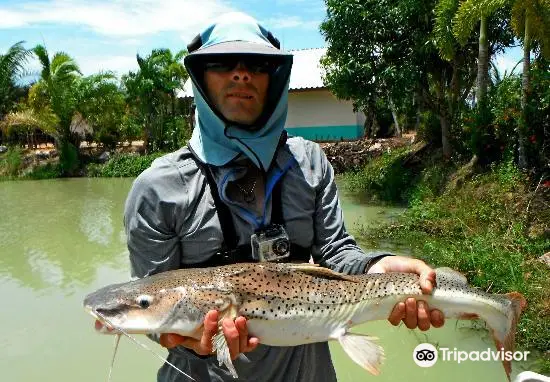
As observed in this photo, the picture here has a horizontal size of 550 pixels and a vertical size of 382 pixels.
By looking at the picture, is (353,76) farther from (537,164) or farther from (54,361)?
(54,361)

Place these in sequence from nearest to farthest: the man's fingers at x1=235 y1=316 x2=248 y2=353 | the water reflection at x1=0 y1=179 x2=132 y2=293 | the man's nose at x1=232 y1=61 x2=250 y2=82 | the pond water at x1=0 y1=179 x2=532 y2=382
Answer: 1. the man's fingers at x1=235 y1=316 x2=248 y2=353
2. the man's nose at x1=232 y1=61 x2=250 y2=82
3. the pond water at x1=0 y1=179 x2=532 y2=382
4. the water reflection at x1=0 y1=179 x2=132 y2=293

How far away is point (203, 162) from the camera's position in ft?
7.58

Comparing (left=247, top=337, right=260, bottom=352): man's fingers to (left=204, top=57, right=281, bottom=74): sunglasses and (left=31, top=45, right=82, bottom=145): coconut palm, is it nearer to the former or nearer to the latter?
(left=204, top=57, right=281, bottom=74): sunglasses

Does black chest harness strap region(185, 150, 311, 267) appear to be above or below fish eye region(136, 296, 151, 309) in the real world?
above

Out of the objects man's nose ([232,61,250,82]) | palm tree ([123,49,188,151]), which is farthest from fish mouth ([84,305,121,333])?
palm tree ([123,49,188,151])

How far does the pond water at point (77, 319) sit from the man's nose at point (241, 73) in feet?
14.1

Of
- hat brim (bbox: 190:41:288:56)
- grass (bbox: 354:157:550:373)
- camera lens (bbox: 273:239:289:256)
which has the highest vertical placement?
hat brim (bbox: 190:41:288:56)

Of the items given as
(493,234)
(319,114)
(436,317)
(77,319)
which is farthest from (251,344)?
(319,114)

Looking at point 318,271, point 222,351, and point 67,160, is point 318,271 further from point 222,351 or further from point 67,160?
point 67,160

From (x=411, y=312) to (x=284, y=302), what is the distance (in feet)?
2.04

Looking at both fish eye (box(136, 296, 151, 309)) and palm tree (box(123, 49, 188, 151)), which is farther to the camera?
palm tree (box(123, 49, 188, 151))

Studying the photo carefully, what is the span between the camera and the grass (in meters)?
5.74

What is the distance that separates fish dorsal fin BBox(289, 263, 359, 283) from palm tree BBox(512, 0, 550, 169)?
8.86 metres

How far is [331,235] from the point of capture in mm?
2479
